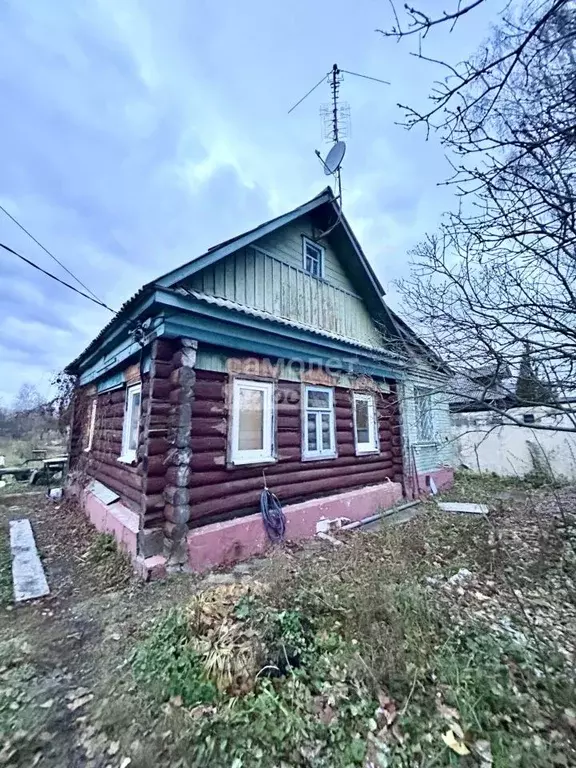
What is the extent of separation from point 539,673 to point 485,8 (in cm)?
471

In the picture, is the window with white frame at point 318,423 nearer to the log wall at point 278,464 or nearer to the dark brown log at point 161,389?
the log wall at point 278,464

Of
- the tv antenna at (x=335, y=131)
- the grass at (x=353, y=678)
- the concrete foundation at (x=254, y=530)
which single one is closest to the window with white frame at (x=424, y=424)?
the concrete foundation at (x=254, y=530)

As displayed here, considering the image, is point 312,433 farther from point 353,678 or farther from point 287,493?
point 353,678

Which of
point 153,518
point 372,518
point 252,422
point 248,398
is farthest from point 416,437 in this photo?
point 153,518

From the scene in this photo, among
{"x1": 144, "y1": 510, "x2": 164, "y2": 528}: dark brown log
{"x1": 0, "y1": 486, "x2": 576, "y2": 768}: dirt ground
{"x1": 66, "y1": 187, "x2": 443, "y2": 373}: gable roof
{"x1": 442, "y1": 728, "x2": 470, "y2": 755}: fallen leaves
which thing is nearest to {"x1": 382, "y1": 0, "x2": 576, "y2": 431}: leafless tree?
{"x1": 66, "y1": 187, "x2": 443, "y2": 373}: gable roof

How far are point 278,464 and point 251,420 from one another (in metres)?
0.96

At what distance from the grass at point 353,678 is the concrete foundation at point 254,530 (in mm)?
1209

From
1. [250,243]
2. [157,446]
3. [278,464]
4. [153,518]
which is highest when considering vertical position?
[250,243]

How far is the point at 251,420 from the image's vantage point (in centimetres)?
577

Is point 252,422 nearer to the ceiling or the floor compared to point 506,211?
nearer to the floor

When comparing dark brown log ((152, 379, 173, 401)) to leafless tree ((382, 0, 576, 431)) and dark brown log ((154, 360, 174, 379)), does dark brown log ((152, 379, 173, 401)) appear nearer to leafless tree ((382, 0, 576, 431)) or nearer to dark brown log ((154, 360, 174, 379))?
dark brown log ((154, 360, 174, 379))

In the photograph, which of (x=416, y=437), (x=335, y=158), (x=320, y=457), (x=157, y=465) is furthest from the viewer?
(x=416, y=437)

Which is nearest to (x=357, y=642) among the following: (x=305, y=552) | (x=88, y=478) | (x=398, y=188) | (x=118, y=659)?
(x=118, y=659)

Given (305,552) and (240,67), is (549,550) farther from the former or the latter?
(240,67)
